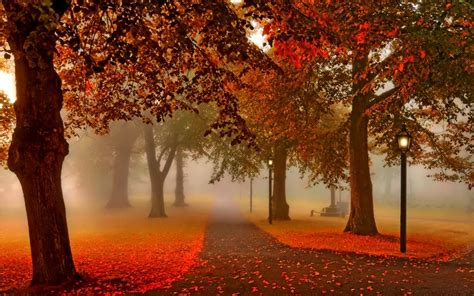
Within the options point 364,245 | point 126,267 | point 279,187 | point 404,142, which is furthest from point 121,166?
point 404,142

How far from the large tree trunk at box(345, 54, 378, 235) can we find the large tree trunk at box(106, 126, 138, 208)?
1201 inches

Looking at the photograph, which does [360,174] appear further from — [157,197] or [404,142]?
[157,197]

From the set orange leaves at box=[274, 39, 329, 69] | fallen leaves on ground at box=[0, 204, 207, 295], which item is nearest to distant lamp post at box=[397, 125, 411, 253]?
orange leaves at box=[274, 39, 329, 69]

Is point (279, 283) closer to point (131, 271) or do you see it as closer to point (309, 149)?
point (131, 271)

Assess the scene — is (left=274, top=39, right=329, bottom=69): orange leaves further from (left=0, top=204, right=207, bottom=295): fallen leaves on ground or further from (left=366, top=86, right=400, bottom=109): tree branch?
(left=366, top=86, right=400, bottom=109): tree branch

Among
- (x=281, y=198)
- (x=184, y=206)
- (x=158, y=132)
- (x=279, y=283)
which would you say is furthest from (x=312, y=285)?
(x=184, y=206)

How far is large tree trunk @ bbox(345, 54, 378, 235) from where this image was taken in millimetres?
18922

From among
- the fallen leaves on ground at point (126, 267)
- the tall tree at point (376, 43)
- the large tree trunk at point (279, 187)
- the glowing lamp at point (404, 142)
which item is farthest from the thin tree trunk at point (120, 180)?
the glowing lamp at point (404, 142)

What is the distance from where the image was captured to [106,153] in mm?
49062

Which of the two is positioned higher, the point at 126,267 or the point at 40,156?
the point at 40,156

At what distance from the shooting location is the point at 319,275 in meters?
9.63

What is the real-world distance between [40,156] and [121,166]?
39345 mm

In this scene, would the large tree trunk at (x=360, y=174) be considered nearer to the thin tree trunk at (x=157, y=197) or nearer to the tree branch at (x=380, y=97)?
the tree branch at (x=380, y=97)

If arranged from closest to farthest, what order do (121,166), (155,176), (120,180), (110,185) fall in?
(155,176), (120,180), (121,166), (110,185)
